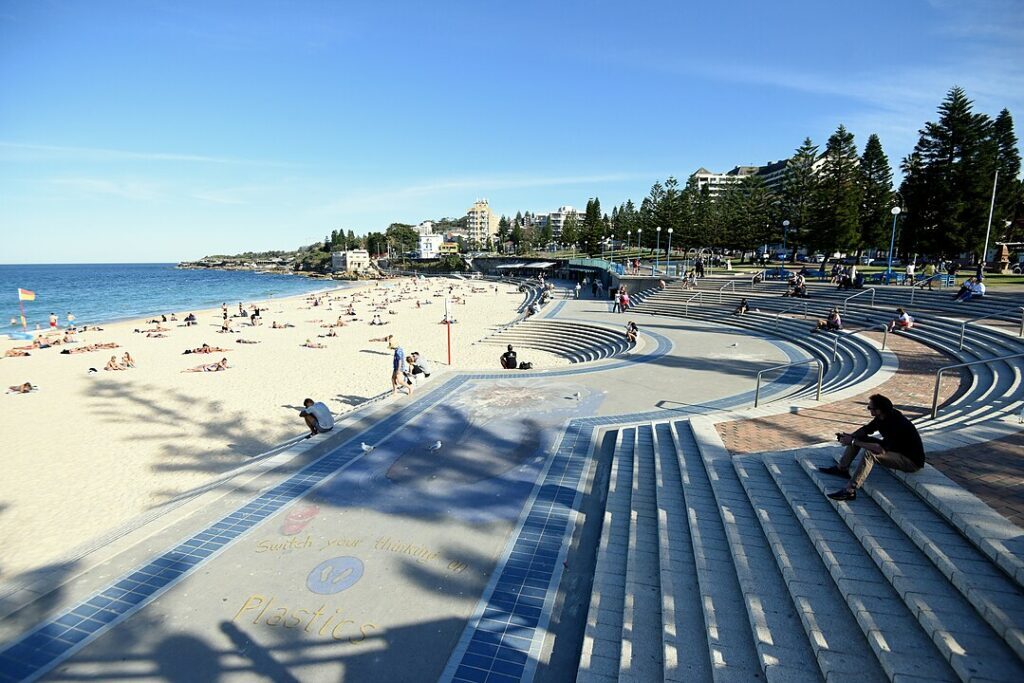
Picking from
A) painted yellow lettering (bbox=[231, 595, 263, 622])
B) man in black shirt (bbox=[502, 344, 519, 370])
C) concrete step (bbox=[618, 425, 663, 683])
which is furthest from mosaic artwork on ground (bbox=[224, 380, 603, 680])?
man in black shirt (bbox=[502, 344, 519, 370])

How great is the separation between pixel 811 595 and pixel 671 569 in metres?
1.26

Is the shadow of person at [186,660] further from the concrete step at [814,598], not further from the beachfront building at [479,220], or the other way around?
the beachfront building at [479,220]

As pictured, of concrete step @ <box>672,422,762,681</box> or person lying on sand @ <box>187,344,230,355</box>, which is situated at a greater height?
concrete step @ <box>672,422,762,681</box>

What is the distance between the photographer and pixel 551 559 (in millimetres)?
5621

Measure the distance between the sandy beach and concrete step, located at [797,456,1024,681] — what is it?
32.3 ft

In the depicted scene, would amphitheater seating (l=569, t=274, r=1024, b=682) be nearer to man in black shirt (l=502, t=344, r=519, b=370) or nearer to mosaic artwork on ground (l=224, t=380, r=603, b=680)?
mosaic artwork on ground (l=224, t=380, r=603, b=680)

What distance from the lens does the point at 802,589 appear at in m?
4.10

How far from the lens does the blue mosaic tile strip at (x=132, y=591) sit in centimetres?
438

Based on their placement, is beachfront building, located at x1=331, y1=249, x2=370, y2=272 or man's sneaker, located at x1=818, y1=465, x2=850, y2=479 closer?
man's sneaker, located at x1=818, y1=465, x2=850, y2=479

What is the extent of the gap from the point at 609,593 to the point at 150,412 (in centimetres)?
1618

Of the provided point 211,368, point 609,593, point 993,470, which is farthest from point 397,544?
point 211,368

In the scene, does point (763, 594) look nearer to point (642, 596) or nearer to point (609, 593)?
point (642, 596)

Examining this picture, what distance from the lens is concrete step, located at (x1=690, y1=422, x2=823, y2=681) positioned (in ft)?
11.4

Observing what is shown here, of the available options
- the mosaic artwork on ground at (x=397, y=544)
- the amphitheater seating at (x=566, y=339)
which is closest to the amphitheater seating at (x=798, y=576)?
the mosaic artwork on ground at (x=397, y=544)
